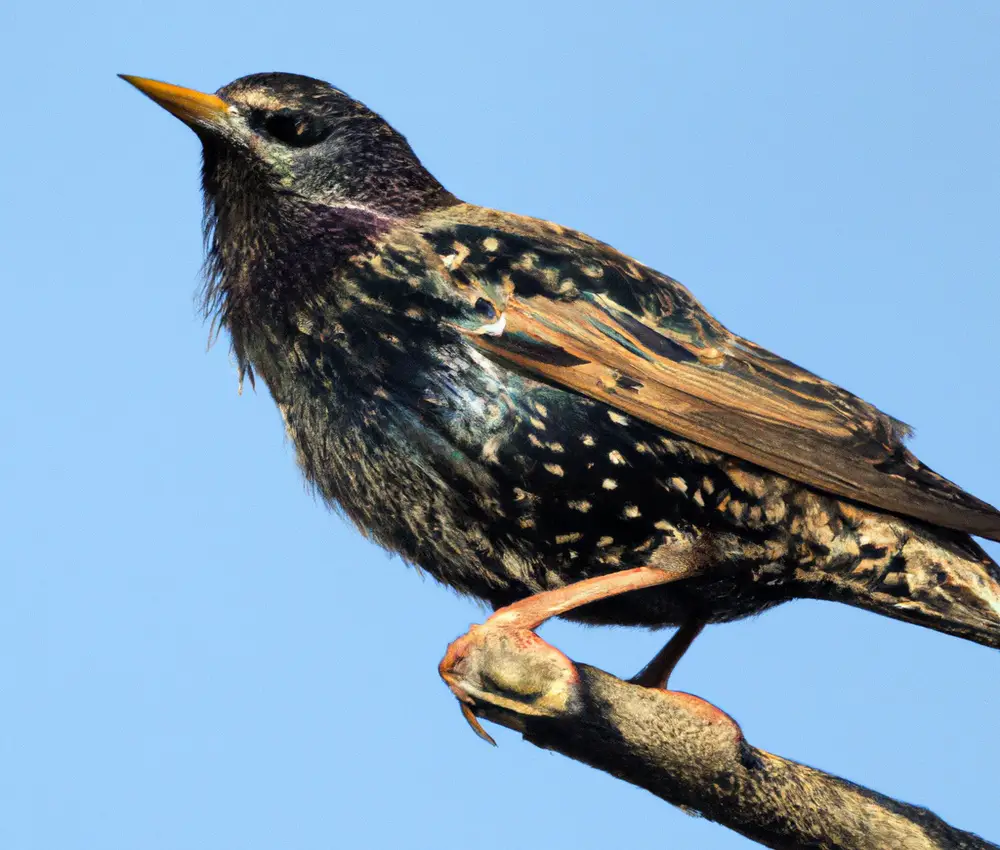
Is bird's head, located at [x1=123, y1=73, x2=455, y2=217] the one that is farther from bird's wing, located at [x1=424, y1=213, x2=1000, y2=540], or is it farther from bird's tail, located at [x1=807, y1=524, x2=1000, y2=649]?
bird's tail, located at [x1=807, y1=524, x2=1000, y2=649]

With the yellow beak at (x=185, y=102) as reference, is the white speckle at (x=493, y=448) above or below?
below

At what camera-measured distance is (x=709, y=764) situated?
351 cm

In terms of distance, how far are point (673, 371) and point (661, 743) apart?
99 centimetres

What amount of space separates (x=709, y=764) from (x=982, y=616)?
0.91m

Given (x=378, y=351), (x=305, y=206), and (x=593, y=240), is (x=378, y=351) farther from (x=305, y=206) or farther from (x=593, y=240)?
(x=593, y=240)

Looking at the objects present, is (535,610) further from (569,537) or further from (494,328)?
(494,328)

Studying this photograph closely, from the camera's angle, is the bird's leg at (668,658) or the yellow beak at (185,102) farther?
the bird's leg at (668,658)

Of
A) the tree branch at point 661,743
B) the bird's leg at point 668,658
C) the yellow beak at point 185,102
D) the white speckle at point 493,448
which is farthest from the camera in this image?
the bird's leg at point 668,658

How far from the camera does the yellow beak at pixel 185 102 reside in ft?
13.3

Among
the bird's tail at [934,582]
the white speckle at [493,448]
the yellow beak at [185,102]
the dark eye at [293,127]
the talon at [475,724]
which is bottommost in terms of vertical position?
the talon at [475,724]

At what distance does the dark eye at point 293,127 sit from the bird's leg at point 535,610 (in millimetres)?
1458

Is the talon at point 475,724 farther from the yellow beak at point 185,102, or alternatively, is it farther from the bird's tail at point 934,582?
the yellow beak at point 185,102

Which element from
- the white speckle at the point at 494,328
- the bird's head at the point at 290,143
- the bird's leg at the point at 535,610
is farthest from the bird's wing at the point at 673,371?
the bird's leg at the point at 535,610

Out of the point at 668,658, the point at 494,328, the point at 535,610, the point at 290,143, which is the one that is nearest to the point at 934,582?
the point at 668,658
